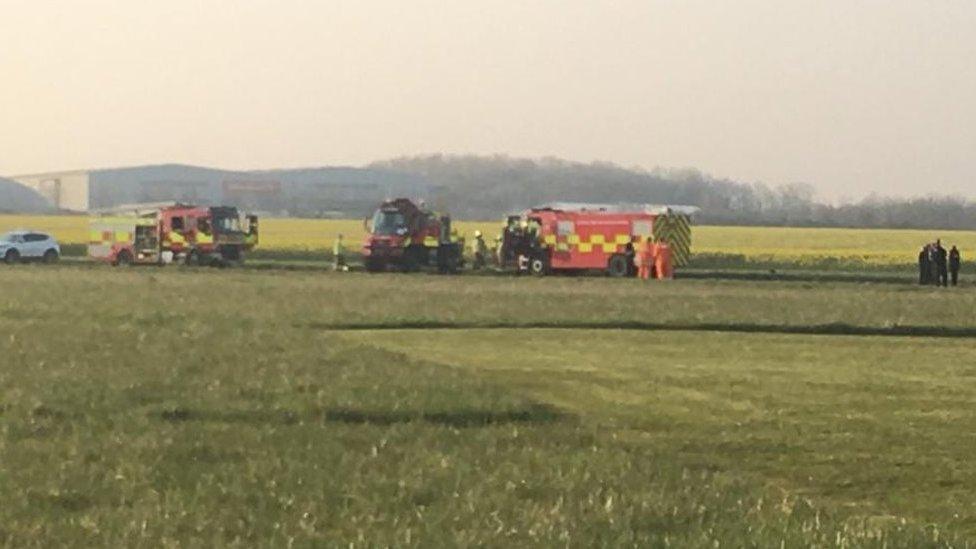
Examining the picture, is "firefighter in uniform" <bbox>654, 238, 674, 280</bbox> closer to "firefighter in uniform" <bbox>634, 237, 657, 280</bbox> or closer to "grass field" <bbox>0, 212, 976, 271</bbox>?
"firefighter in uniform" <bbox>634, 237, 657, 280</bbox>

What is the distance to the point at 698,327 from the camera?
28031 millimetres

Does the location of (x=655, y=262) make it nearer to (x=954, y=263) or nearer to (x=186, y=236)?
(x=954, y=263)

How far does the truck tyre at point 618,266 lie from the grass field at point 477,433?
97.3 feet

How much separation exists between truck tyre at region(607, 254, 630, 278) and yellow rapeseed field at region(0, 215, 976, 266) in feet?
44.5

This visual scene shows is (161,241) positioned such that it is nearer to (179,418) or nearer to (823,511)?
(179,418)

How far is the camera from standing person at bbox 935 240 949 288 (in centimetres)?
5072

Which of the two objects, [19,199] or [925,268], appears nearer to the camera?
[925,268]

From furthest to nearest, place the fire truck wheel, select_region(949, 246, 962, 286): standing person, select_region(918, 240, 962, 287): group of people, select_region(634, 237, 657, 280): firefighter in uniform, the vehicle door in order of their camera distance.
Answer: the vehicle door → the fire truck wheel → select_region(634, 237, 657, 280): firefighter in uniform → select_region(949, 246, 962, 286): standing person → select_region(918, 240, 962, 287): group of people

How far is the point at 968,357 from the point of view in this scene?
22.6 meters

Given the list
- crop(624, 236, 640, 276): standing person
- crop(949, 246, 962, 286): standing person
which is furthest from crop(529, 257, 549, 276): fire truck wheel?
crop(949, 246, 962, 286): standing person

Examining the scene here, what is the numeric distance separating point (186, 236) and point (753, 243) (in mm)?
30157

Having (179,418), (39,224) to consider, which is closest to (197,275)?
(179,418)

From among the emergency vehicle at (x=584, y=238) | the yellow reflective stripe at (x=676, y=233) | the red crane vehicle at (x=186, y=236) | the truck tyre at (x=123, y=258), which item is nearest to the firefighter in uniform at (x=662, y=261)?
the emergency vehicle at (x=584, y=238)

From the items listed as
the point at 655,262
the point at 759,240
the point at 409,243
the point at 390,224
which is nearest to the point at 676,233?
the point at 655,262
